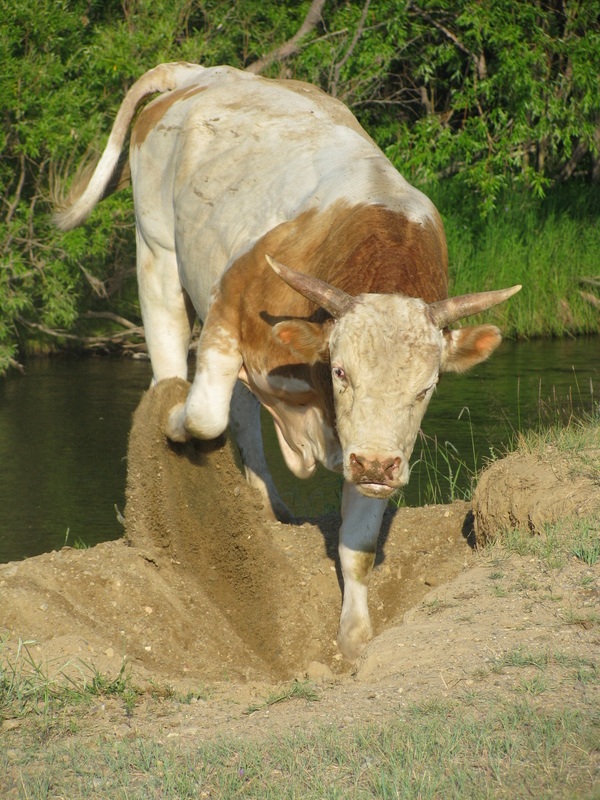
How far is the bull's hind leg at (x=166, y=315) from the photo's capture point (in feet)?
22.4

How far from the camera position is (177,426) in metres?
5.66

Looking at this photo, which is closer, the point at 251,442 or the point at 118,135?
the point at 251,442

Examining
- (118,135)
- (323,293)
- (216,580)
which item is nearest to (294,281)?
(323,293)

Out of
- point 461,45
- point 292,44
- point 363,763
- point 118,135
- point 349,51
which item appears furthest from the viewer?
point 461,45

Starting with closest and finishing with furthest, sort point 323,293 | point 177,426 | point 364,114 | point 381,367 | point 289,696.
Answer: point 289,696 → point 381,367 → point 323,293 → point 177,426 → point 364,114

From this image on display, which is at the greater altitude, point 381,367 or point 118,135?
point 381,367

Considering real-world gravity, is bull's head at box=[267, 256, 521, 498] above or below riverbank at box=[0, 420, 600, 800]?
above

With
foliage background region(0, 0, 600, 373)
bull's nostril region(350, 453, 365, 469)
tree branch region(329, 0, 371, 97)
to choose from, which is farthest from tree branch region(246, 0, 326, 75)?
bull's nostril region(350, 453, 365, 469)

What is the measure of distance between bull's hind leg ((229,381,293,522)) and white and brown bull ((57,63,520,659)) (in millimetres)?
11

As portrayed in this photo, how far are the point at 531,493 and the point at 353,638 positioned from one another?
1.03 meters

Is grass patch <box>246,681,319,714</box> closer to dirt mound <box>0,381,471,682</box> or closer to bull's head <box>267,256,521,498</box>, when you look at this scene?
bull's head <box>267,256,521,498</box>

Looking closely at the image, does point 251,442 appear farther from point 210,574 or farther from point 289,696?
point 289,696

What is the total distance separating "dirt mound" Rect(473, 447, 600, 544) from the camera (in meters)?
5.23

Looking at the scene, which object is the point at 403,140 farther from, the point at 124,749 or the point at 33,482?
the point at 124,749
